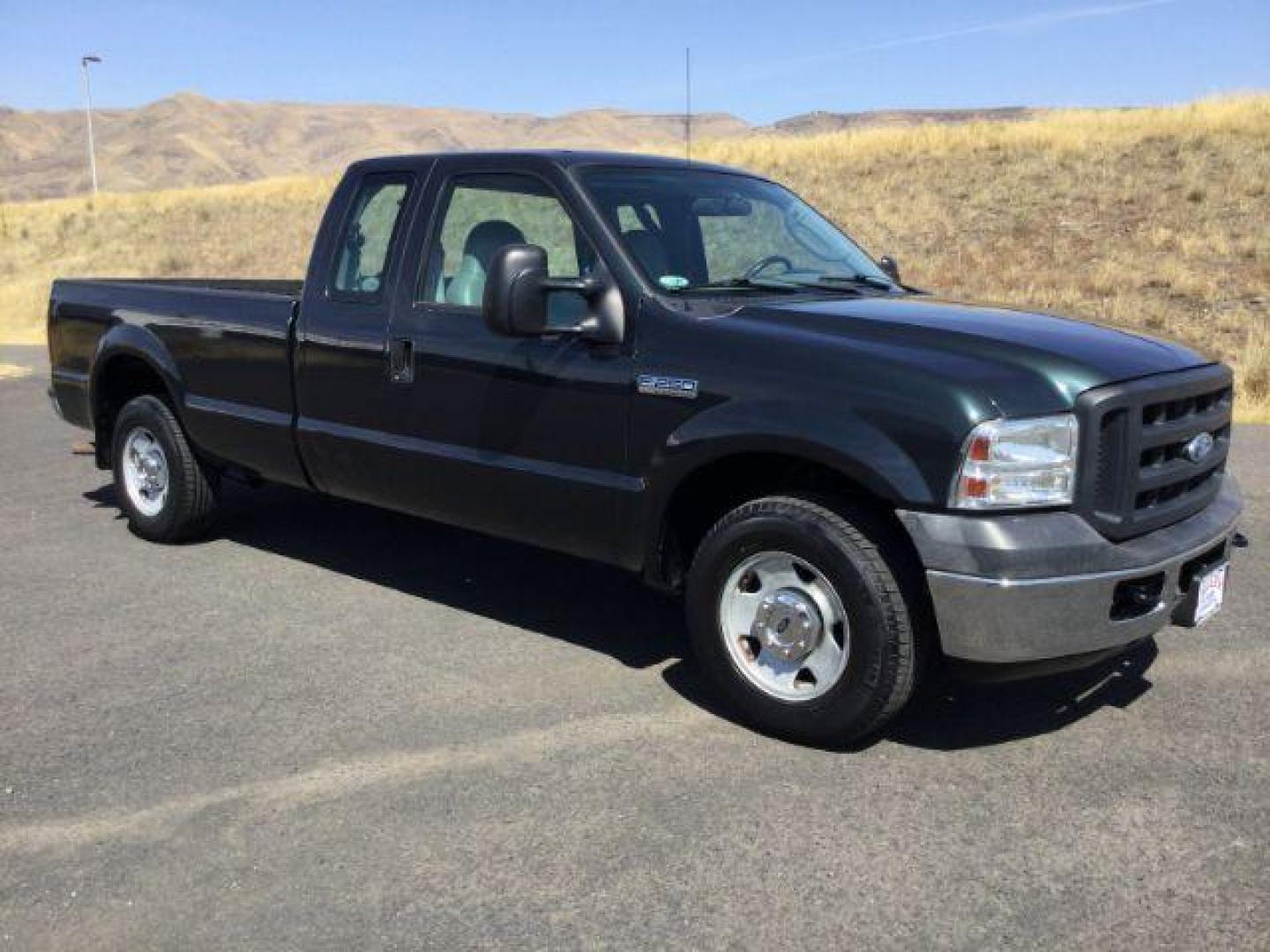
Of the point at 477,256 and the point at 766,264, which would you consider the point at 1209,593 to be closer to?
the point at 766,264

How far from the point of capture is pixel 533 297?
416 centimetres

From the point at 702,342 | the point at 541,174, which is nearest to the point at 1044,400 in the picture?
the point at 702,342

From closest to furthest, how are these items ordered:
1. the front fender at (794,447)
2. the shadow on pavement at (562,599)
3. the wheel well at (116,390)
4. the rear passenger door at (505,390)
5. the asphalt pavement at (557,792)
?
the asphalt pavement at (557,792) → the front fender at (794,447) → the shadow on pavement at (562,599) → the rear passenger door at (505,390) → the wheel well at (116,390)

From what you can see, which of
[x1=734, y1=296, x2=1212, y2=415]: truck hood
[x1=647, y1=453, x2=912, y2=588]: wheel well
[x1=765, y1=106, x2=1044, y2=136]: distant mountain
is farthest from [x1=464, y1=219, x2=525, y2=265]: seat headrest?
[x1=765, y1=106, x2=1044, y2=136]: distant mountain

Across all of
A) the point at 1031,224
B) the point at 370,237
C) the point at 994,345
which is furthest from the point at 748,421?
the point at 1031,224

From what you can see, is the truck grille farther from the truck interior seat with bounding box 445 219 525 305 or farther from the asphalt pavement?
the truck interior seat with bounding box 445 219 525 305

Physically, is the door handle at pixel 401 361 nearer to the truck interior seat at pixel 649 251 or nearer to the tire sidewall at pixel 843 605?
the truck interior seat at pixel 649 251

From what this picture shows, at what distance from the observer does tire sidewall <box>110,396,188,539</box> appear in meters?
6.36

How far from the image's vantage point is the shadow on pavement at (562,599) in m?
4.24

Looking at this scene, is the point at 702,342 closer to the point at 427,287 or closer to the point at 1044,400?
the point at 1044,400

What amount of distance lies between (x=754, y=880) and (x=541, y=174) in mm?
2832

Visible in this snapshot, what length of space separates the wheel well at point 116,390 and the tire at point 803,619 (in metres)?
3.87

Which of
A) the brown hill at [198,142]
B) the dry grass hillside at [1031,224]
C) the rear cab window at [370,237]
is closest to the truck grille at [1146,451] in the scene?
the rear cab window at [370,237]

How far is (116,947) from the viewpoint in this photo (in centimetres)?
286
